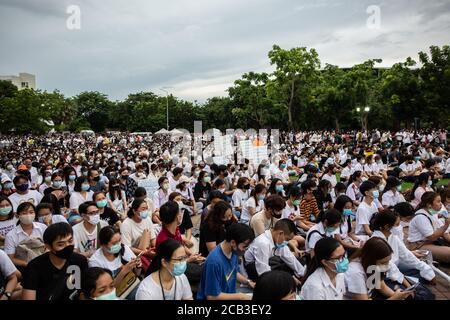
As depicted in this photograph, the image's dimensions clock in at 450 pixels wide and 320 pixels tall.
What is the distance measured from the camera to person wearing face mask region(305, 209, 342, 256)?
4.86 meters

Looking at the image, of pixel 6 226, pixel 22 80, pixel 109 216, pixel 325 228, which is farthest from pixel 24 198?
pixel 22 80

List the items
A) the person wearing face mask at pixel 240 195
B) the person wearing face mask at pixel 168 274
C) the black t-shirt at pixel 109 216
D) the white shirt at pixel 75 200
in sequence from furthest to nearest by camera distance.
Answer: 1. the person wearing face mask at pixel 240 195
2. the white shirt at pixel 75 200
3. the black t-shirt at pixel 109 216
4. the person wearing face mask at pixel 168 274

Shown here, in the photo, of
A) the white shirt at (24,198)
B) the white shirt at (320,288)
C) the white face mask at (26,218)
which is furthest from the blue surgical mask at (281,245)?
the white shirt at (24,198)

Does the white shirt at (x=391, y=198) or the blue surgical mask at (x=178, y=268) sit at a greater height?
the blue surgical mask at (x=178, y=268)

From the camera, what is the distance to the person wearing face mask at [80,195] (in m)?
6.97

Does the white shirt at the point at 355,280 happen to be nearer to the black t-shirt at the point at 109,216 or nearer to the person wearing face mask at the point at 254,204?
the person wearing face mask at the point at 254,204

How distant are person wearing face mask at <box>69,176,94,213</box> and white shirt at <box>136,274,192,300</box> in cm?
413

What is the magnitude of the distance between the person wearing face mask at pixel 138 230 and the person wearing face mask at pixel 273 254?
4.71 ft

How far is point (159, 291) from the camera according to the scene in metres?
3.22

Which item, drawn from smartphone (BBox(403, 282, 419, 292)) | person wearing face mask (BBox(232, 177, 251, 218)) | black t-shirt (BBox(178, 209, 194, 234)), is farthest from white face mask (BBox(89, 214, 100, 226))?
smartphone (BBox(403, 282, 419, 292))

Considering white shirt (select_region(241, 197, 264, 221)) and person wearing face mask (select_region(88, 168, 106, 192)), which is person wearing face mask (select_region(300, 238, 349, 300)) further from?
person wearing face mask (select_region(88, 168, 106, 192))

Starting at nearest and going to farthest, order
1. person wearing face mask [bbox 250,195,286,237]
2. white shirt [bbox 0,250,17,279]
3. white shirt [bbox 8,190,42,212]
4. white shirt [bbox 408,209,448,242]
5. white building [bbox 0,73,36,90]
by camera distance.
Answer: white shirt [bbox 0,250,17,279]
person wearing face mask [bbox 250,195,286,237]
white shirt [bbox 408,209,448,242]
white shirt [bbox 8,190,42,212]
white building [bbox 0,73,36,90]

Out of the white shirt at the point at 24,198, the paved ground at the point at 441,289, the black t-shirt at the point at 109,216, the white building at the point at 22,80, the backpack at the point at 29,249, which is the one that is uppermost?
the white building at the point at 22,80
